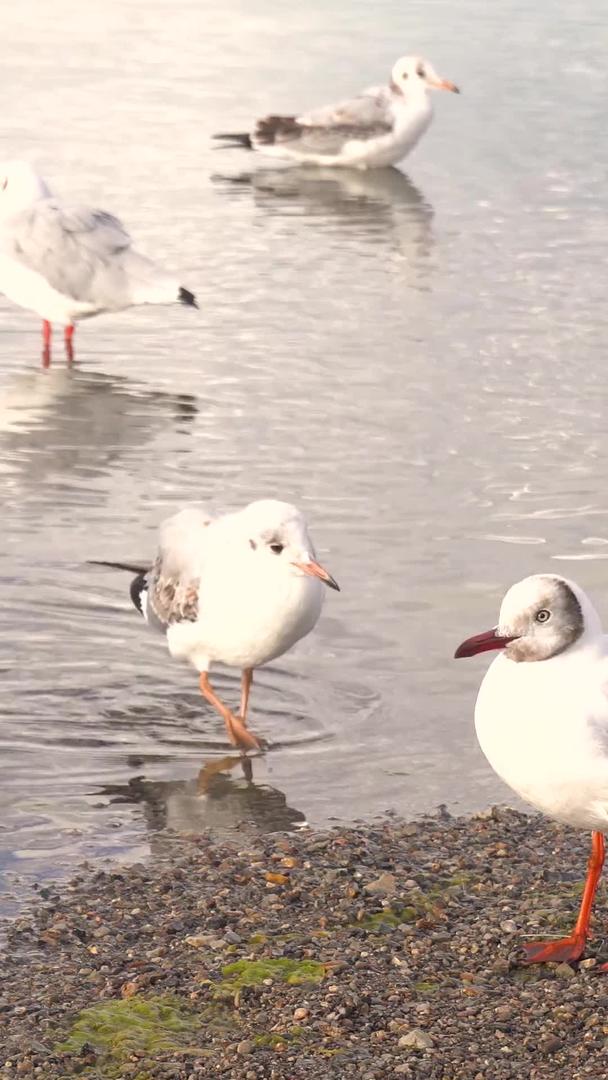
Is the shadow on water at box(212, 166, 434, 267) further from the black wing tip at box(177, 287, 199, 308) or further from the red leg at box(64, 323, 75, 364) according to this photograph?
the red leg at box(64, 323, 75, 364)

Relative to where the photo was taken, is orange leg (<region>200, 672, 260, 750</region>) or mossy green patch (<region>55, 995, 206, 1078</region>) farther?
orange leg (<region>200, 672, 260, 750</region>)

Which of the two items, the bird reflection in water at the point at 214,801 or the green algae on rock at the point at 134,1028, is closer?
the green algae on rock at the point at 134,1028

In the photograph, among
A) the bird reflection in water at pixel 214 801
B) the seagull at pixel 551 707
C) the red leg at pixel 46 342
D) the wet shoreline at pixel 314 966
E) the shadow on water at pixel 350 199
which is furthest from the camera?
the shadow on water at pixel 350 199

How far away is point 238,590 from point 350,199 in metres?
16.7

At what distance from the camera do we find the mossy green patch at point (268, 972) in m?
6.66

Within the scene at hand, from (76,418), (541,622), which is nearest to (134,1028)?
(541,622)

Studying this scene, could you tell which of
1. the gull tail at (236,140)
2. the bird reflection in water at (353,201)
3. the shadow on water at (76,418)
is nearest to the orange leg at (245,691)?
the shadow on water at (76,418)

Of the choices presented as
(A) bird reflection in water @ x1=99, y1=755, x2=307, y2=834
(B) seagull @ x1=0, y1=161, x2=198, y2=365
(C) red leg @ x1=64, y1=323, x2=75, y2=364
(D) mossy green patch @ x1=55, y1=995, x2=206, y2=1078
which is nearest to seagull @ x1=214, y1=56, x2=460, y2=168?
(B) seagull @ x1=0, y1=161, x2=198, y2=365

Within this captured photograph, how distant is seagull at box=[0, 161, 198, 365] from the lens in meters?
17.1

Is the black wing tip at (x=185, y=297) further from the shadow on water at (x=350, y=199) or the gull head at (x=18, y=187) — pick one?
the shadow on water at (x=350, y=199)

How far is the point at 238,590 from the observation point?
9.38 m

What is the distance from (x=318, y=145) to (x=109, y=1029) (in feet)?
71.7

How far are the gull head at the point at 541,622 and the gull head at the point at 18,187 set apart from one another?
11.5 meters

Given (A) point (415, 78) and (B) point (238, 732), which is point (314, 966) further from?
(A) point (415, 78)
